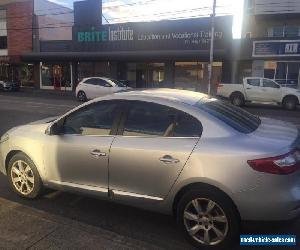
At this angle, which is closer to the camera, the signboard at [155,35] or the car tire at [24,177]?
the car tire at [24,177]

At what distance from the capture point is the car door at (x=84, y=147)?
4.52 meters

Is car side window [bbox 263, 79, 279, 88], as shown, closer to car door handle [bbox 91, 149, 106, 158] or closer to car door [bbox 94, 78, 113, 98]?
car door [bbox 94, 78, 113, 98]

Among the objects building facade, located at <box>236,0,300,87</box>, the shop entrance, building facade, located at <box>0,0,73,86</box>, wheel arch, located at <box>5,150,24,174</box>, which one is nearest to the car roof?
wheel arch, located at <box>5,150,24,174</box>

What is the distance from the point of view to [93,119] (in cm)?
480

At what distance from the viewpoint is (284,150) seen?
3.75 metres

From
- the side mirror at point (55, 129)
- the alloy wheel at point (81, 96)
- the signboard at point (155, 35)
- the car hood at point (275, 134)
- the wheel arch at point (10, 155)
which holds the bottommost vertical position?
the alloy wheel at point (81, 96)

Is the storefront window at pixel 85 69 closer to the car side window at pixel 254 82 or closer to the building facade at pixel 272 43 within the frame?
the building facade at pixel 272 43

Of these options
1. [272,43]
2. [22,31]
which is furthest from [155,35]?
[22,31]

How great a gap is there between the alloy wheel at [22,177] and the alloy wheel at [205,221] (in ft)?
7.71

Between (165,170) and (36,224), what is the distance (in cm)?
172

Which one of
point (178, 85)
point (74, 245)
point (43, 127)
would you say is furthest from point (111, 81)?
point (74, 245)

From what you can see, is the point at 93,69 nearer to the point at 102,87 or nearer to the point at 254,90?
the point at 102,87

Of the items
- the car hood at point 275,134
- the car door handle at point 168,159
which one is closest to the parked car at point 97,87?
the car hood at point 275,134

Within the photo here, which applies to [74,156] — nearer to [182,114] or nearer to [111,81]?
[182,114]
